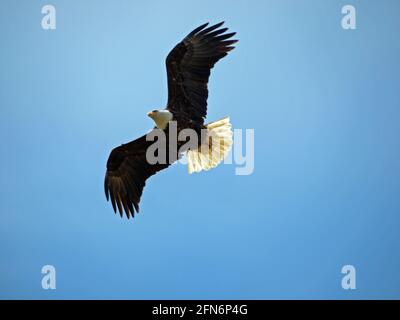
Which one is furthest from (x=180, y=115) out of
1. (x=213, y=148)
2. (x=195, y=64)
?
(x=213, y=148)

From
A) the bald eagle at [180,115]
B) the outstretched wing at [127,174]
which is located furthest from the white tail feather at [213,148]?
the outstretched wing at [127,174]

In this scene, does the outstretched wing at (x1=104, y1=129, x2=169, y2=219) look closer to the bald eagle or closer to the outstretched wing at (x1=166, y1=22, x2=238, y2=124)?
the bald eagle

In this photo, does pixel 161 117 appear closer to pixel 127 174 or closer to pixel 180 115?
pixel 180 115

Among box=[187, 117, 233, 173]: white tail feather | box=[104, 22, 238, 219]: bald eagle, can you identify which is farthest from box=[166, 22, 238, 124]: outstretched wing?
box=[187, 117, 233, 173]: white tail feather

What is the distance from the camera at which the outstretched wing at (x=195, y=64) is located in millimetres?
9469

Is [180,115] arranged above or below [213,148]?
above

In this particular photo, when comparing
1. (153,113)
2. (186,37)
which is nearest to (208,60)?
(186,37)

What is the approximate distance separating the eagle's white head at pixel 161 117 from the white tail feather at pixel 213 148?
85 centimetres

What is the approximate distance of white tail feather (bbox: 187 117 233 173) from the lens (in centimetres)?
1030

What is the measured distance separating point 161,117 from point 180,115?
0.93 ft

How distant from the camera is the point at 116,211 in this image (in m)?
10.3

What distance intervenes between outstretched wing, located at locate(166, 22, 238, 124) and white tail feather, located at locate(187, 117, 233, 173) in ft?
2.57

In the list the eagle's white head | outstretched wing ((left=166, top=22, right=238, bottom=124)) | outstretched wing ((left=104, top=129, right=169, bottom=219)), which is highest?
outstretched wing ((left=166, top=22, right=238, bottom=124))

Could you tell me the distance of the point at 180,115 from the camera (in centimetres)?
961
